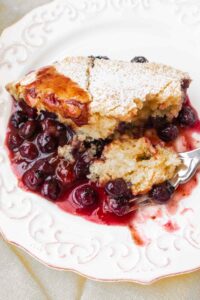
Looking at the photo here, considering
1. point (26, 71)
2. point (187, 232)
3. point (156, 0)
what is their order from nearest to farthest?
1. point (187, 232)
2. point (26, 71)
3. point (156, 0)

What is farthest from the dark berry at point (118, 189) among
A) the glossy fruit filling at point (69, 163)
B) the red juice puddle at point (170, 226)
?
the red juice puddle at point (170, 226)

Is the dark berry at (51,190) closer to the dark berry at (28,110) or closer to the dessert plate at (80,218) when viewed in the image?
the dessert plate at (80,218)

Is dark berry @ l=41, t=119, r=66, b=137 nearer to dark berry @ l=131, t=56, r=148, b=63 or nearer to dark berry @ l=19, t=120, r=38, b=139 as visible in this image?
dark berry @ l=19, t=120, r=38, b=139

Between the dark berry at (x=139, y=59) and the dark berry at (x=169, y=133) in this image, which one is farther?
the dark berry at (x=139, y=59)

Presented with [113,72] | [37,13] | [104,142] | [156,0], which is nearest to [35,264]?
[104,142]

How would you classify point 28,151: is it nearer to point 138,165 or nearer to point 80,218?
point 80,218

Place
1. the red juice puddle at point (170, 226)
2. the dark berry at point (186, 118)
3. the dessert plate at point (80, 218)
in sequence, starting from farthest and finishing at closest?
the dark berry at point (186, 118), the red juice puddle at point (170, 226), the dessert plate at point (80, 218)

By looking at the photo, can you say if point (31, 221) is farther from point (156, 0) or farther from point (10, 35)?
point (156, 0)
